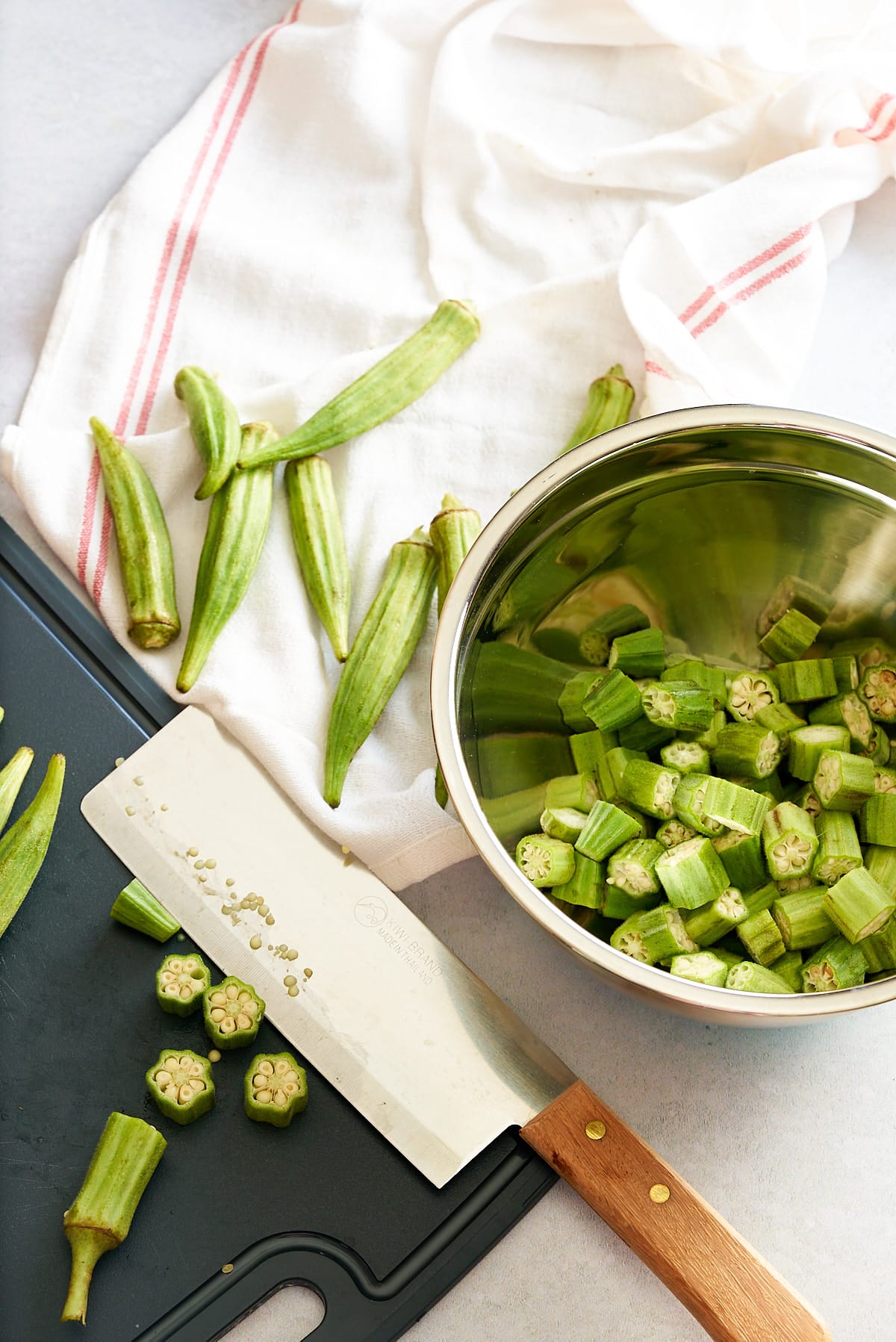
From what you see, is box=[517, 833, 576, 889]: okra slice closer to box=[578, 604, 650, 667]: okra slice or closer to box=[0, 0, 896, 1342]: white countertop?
box=[0, 0, 896, 1342]: white countertop

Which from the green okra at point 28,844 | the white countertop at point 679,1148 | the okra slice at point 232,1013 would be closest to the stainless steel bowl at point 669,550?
the white countertop at point 679,1148

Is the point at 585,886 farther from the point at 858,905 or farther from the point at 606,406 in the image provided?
the point at 606,406

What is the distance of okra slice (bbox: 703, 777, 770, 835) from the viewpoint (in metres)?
1.72

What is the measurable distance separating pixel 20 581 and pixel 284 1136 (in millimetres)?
1050

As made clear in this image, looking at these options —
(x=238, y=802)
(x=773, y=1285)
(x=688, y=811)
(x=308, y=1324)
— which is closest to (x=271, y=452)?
(x=238, y=802)

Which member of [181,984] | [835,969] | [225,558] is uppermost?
[225,558]

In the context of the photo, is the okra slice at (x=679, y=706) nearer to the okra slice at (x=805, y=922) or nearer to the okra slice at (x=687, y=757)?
the okra slice at (x=687, y=757)

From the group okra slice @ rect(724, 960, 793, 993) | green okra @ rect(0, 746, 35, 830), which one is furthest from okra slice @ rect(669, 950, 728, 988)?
green okra @ rect(0, 746, 35, 830)

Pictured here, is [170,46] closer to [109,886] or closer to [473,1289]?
[109,886]

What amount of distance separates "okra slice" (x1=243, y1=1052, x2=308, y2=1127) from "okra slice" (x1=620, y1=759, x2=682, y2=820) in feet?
2.12

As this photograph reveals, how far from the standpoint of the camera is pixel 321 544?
2.03m

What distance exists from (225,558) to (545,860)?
2.50ft

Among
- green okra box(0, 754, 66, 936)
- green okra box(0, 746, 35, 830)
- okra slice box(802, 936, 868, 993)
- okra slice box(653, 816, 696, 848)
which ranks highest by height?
green okra box(0, 746, 35, 830)

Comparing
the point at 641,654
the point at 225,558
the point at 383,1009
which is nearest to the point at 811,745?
the point at 641,654
